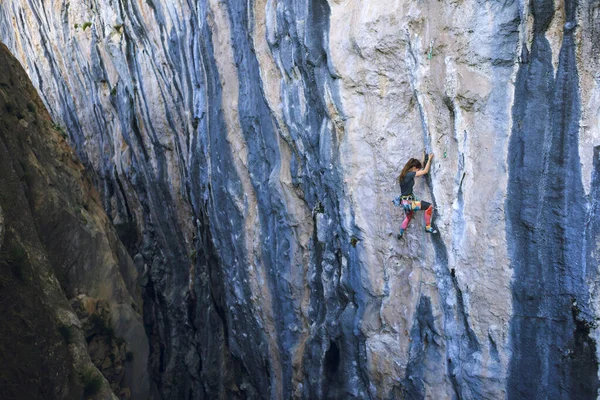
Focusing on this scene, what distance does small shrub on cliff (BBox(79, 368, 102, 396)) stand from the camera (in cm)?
827

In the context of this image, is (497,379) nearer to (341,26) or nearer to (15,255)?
(341,26)

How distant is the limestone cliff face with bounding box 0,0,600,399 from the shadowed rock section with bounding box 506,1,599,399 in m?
0.02

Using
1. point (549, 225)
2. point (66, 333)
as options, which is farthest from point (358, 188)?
point (66, 333)

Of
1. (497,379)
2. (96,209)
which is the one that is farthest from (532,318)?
(96,209)

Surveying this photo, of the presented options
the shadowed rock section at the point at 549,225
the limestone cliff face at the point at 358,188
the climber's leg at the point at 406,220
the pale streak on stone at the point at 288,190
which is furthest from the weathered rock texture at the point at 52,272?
the shadowed rock section at the point at 549,225

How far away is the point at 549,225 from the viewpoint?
7.23m

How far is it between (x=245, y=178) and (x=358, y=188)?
3.39 m

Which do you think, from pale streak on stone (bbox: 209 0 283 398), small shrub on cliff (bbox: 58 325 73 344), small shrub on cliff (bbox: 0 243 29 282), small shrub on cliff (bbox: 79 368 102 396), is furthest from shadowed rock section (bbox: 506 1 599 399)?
small shrub on cliff (bbox: 0 243 29 282)

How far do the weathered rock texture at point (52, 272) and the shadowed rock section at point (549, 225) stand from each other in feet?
22.3

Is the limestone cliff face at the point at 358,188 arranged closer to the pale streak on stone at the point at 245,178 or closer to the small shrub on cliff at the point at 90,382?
the pale streak on stone at the point at 245,178

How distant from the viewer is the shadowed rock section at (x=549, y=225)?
272 inches

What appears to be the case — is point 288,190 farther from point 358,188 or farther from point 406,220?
point 406,220

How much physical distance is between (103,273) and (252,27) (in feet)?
21.3

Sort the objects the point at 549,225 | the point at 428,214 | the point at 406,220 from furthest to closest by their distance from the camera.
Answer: the point at 406,220, the point at 428,214, the point at 549,225
